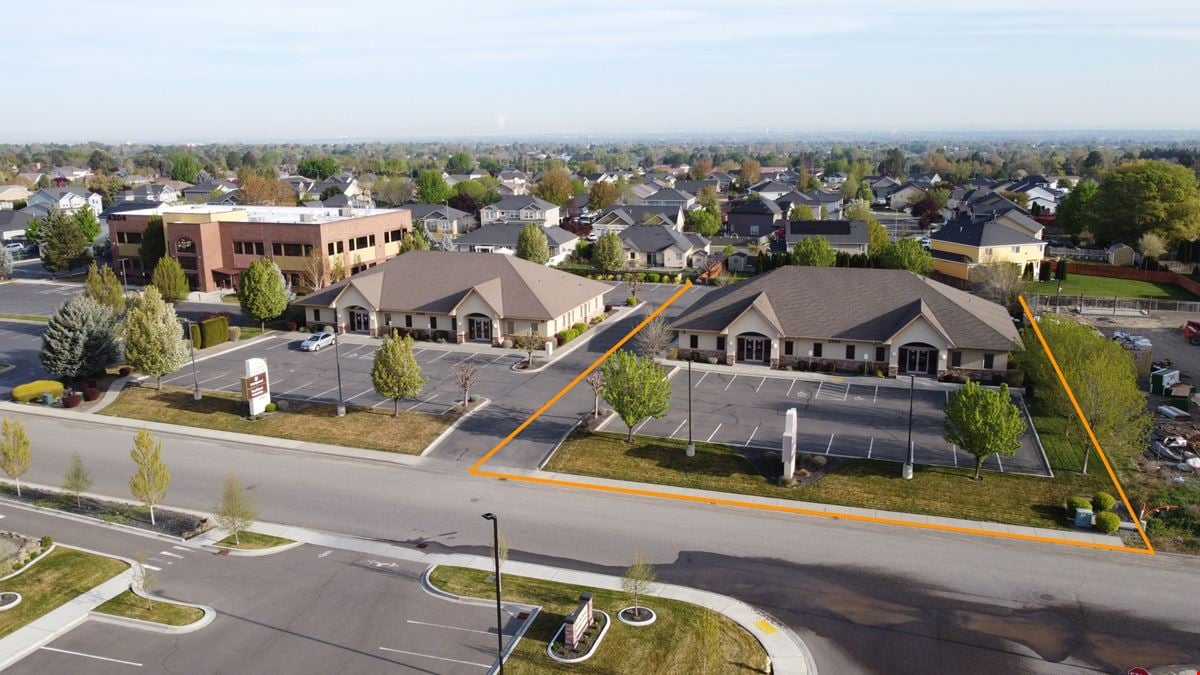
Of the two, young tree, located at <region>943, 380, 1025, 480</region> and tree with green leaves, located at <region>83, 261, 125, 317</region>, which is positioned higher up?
tree with green leaves, located at <region>83, 261, 125, 317</region>

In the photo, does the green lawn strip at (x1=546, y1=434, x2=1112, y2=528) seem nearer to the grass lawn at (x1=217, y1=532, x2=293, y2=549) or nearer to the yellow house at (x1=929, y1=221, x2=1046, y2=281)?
the grass lawn at (x1=217, y1=532, x2=293, y2=549)


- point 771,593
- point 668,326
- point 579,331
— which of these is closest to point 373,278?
point 579,331

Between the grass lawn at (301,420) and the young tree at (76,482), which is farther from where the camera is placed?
the grass lawn at (301,420)

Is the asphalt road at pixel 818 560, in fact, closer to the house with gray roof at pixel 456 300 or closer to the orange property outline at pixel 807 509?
the orange property outline at pixel 807 509

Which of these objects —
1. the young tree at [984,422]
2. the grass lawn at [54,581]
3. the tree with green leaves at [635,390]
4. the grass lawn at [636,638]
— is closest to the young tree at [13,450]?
the grass lawn at [54,581]

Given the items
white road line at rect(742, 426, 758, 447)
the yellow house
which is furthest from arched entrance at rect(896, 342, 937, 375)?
the yellow house

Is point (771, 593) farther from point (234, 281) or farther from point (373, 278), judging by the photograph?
point (234, 281)
